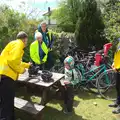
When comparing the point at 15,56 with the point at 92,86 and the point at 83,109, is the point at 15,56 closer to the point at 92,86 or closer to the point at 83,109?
the point at 83,109

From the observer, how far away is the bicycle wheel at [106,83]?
586 cm

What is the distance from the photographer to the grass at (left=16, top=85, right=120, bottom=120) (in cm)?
479

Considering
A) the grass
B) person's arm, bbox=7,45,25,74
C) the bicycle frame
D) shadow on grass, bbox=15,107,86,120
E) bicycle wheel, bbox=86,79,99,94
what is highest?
person's arm, bbox=7,45,25,74

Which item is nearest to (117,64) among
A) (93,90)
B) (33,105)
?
(93,90)

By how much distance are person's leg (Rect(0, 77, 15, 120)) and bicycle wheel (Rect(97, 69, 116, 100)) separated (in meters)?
2.79

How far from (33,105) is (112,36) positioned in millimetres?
4349

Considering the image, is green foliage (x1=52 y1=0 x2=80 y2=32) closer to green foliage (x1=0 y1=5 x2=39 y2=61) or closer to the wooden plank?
green foliage (x1=0 y1=5 x2=39 y2=61)

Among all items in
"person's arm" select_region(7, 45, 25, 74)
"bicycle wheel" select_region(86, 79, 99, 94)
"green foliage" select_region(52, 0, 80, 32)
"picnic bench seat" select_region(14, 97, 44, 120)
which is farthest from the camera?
"green foliage" select_region(52, 0, 80, 32)

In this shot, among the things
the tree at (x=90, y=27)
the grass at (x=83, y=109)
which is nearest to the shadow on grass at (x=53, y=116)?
the grass at (x=83, y=109)

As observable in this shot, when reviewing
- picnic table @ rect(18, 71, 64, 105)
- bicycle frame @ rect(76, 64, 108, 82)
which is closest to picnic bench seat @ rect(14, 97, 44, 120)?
picnic table @ rect(18, 71, 64, 105)

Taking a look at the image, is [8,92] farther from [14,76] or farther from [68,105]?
[68,105]

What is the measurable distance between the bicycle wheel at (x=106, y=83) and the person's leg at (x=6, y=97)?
2.79 metres

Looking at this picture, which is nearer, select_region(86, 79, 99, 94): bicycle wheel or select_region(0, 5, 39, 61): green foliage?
select_region(86, 79, 99, 94): bicycle wheel

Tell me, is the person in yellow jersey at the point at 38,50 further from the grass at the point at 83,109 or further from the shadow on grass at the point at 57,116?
the shadow on grass at the point at 57,116
